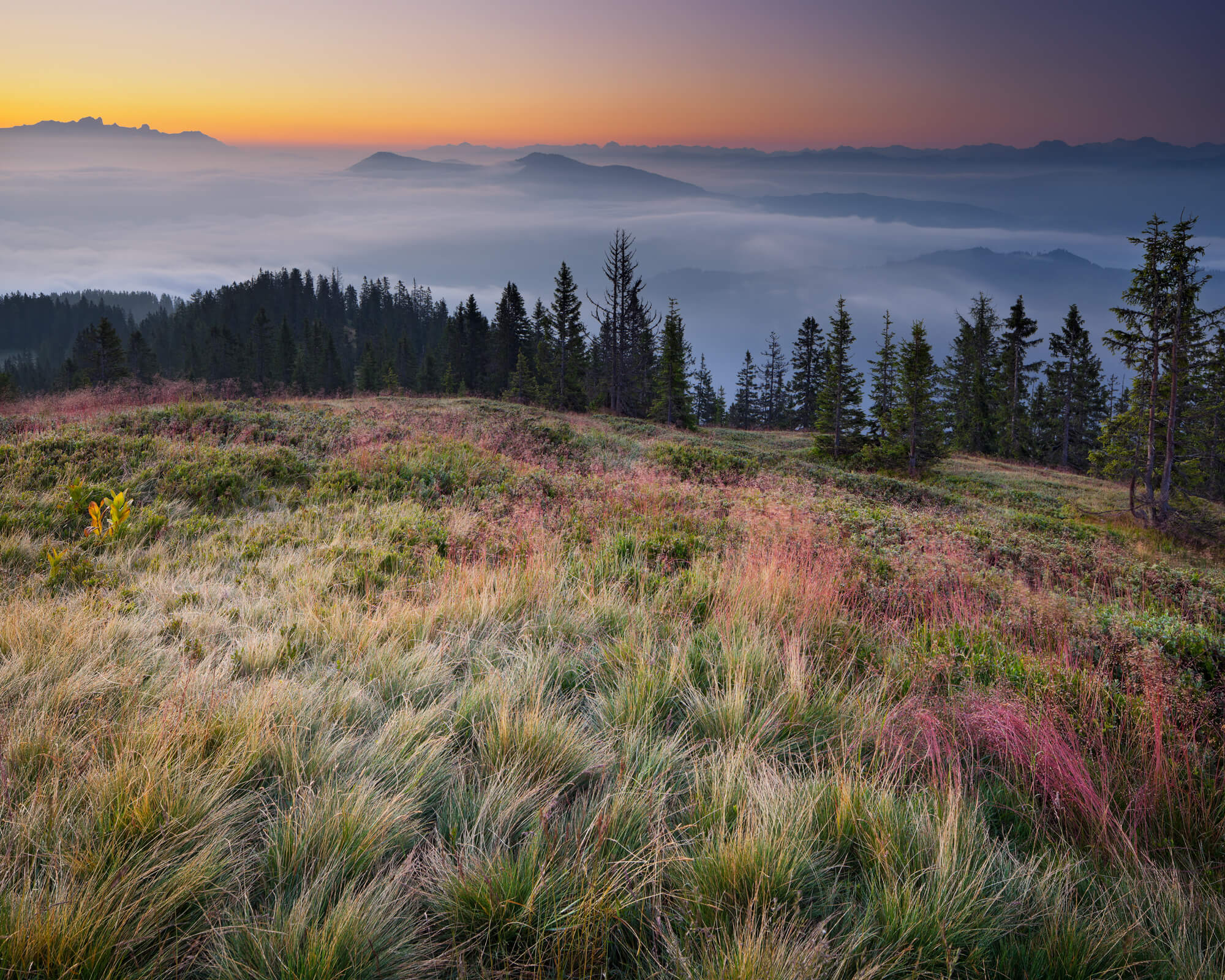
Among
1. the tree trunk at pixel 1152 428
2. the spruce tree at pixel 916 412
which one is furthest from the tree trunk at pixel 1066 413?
the tree trunk at pixel 1152 428

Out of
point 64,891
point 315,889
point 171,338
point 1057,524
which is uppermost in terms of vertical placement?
point 171,338

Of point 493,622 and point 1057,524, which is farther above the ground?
point 493,622

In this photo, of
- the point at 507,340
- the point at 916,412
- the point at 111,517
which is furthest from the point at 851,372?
the point at 111,517

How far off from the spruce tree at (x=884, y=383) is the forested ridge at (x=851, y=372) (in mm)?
160

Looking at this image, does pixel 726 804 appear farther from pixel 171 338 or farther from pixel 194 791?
pixel 171 338

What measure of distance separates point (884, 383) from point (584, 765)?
39183 mm

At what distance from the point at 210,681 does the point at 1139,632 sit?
635 centimetres

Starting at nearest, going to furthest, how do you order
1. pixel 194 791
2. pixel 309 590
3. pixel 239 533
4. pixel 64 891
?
pixel 64 891 → pixel 194 791 → pixel 309 590 → pixel 239 533

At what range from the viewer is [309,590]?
180 inches

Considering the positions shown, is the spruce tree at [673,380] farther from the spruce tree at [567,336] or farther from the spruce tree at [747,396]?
the spruce tree at [747,396]

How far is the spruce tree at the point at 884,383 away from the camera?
3422 centimetres

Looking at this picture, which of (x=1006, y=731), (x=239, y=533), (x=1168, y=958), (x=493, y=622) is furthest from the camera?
(x=239, y=533)

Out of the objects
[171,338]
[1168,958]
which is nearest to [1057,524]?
[1168,958]

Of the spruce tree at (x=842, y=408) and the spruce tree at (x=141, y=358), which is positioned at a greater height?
the spruce tree at (x=141, y=358)
